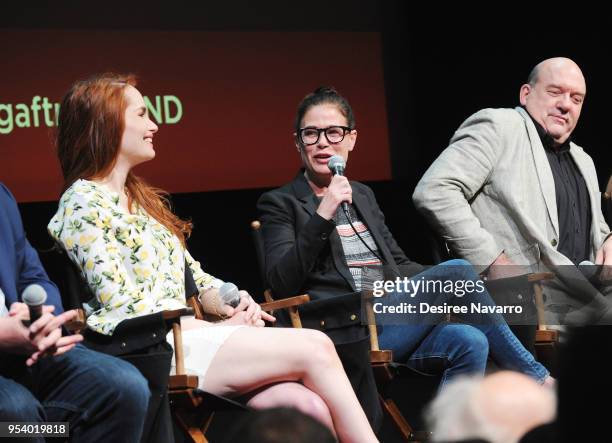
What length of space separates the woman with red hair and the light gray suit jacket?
3.20 feet

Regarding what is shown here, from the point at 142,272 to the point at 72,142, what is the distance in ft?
1.44

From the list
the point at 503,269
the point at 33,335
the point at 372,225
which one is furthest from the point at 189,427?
the point at 503,269

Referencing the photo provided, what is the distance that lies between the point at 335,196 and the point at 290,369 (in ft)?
2.18

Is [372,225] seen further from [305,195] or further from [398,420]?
[398,420]

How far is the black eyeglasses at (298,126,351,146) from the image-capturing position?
3.35 metres

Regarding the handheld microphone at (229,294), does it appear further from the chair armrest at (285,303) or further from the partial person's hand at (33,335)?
the partial person's hand at (33,335)

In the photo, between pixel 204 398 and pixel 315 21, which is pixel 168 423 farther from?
pixel 315 21

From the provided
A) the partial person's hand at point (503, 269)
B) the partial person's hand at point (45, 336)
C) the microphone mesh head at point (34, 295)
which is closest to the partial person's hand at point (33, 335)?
the partial person's hand at point (45, 336)

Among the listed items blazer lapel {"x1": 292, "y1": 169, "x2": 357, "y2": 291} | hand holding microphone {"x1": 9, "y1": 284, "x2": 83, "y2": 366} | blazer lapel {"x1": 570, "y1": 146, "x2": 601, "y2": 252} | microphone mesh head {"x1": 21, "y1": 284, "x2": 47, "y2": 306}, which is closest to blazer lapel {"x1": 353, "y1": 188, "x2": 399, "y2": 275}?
blazer lapel {"x1": 292, "y1": 169, "x2": 357, "y2": 291}

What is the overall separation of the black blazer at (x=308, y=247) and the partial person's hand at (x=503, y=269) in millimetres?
282

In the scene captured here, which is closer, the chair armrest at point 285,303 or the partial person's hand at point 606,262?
the chair armrest at point 285,303

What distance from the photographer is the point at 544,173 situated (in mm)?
3711

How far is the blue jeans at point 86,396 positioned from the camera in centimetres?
219

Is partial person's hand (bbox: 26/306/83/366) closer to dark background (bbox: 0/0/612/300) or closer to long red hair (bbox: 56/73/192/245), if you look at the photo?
long red hair (bbox: 56/73/192/245)
